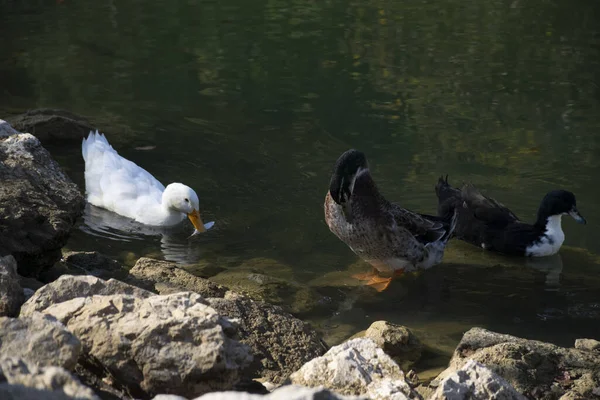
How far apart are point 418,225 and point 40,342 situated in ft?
15.6

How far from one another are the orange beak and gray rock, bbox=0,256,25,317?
3975 millimetres

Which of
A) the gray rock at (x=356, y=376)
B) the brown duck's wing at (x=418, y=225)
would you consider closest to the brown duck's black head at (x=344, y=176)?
the brown duck's wing at (x=418, y=225)

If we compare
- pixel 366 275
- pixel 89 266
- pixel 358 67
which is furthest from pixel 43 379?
pixel 358 67

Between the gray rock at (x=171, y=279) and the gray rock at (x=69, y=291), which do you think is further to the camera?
the gray rock at (x=171, y=279)

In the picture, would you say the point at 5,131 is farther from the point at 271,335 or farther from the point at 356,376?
the point at 356,376

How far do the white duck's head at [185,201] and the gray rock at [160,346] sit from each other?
4.33 meters

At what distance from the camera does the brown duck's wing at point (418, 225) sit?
769cm

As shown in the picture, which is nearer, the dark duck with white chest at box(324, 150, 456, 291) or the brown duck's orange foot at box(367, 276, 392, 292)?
the dark duck with white chest at box(324, 150, 456, 291)

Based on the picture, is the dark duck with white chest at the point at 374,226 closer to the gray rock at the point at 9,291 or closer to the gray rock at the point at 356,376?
the gray rock at the point at 356,376

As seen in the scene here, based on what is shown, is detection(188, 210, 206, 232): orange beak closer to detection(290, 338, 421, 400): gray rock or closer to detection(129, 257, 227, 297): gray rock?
detection(129, 257, 227, 297): gray rock

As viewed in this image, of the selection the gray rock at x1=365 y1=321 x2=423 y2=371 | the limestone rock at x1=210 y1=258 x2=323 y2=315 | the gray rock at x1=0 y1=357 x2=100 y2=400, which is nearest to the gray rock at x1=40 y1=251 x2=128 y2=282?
the limestone rock at x1=210 y1=258 x2=323 y2=315

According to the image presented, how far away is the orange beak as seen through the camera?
332 inches

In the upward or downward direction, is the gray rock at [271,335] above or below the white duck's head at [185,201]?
above

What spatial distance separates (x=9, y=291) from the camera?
4.29m
